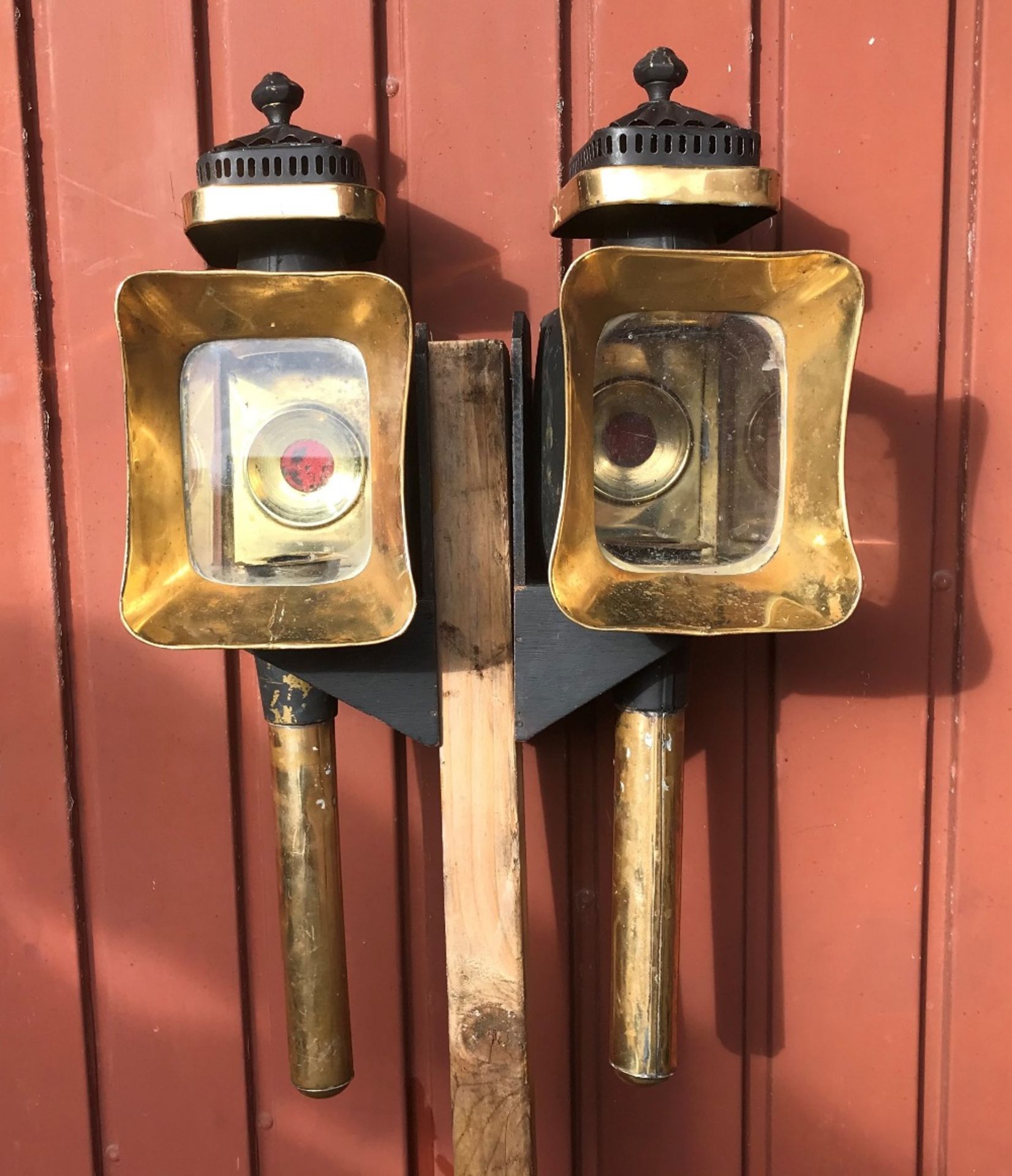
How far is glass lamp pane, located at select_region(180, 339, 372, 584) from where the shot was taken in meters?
0.91

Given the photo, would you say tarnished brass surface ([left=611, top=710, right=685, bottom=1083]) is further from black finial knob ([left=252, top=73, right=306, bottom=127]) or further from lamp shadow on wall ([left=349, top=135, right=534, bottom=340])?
black finial knob ([left=252, top=73, right=306, bottom=127])

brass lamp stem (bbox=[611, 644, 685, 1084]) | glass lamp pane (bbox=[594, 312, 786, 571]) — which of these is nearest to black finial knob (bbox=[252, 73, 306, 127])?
glass lamp pane (bbox=[594, 312, 786, 571])

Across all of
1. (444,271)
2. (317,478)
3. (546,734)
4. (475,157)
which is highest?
(475,157)

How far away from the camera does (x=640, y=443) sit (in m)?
0.93

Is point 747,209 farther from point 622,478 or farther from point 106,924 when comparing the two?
point 106,924

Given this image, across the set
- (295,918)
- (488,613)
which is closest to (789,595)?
(488,613)

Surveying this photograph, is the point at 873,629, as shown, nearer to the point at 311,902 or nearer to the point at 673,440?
the point at 673,440

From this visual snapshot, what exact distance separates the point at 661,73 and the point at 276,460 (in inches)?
19.6

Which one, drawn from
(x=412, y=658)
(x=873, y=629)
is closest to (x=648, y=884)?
(x=412, y=658)

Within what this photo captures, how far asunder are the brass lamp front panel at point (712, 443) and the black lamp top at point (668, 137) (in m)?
0.09

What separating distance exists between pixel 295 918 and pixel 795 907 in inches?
23.9

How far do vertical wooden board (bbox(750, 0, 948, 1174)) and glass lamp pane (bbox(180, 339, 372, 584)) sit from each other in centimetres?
54

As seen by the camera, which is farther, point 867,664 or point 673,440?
point 867,664

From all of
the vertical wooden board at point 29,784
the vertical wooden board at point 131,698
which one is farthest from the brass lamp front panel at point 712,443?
the vertical wooden board at point 29,784
